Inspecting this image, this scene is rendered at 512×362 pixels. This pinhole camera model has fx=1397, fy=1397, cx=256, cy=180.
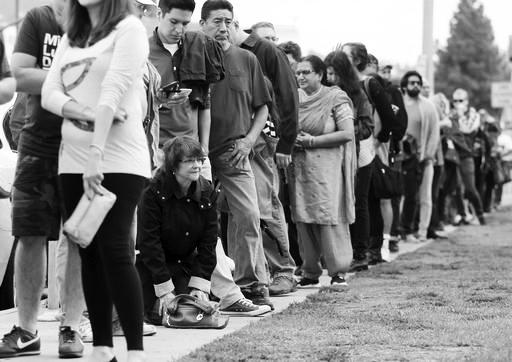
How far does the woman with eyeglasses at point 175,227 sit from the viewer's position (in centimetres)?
779

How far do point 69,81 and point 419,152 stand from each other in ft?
36.1

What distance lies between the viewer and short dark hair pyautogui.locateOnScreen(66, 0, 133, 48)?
5855 mm

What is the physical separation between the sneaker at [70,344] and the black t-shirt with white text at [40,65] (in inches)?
32.6

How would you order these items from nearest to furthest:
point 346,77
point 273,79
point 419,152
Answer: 1. point 273,79
2. point 346,77
3. point 419,152

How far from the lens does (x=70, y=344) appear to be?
6461 millimetres

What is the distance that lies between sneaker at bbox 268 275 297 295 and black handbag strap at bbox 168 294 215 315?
2266 millimetres

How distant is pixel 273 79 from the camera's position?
32.5ft

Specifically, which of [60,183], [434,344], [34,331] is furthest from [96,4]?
[434,344]

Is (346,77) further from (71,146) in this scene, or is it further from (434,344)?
(71,146)

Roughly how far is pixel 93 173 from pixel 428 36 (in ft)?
65.8

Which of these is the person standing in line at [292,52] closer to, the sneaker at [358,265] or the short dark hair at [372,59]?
the short dark hair at [372,59]

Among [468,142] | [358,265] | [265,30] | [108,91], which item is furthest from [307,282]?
[468,142]

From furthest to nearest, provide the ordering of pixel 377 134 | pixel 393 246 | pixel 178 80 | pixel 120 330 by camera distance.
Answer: pixel 393 246 → pixel 377 134 → pixel 178 80 → pixel 120 330

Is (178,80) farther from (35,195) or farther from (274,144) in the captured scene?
(35,195)
